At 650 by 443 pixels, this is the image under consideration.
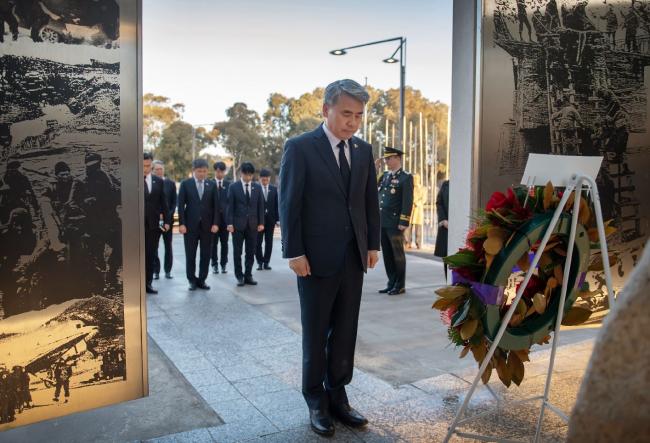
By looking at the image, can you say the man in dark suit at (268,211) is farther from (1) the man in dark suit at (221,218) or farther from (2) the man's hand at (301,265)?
(2) the man's hand at (301,265)

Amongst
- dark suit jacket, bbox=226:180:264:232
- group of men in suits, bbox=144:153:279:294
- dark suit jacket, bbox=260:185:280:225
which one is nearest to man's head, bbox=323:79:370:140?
group of men in suits, bbox=144:153:279:294

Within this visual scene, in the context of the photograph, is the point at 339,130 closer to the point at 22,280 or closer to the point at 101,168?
the point at 101,168

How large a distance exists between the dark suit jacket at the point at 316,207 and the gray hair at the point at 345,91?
219 mm

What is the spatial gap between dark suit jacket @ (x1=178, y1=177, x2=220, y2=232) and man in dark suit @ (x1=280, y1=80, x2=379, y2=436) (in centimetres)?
534

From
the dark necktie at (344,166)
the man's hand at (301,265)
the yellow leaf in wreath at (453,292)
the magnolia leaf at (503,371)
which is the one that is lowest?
the magnolia leaf at (503,371)

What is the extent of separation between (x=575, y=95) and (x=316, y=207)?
2.43 meters

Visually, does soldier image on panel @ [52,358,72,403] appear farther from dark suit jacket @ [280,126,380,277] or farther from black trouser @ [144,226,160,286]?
black trouser @ [144,226,160,286]

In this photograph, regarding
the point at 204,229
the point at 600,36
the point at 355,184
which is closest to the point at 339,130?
the point at 355,184

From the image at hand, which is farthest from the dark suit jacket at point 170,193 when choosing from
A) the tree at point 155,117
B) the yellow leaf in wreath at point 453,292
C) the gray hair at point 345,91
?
the tree at point 155,117

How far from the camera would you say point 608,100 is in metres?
4.43

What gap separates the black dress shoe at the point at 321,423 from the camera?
9.84ft

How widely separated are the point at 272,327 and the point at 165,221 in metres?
3.44

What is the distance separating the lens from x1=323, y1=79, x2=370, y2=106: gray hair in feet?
9.87

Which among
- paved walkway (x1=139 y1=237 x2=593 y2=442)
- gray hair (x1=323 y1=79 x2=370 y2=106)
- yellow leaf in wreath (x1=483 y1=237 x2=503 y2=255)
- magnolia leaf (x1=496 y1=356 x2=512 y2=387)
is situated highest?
gray hair (x1=323 y1=79 x2=370 y2=106)
